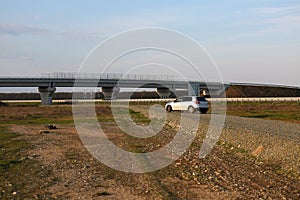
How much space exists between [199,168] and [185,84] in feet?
292

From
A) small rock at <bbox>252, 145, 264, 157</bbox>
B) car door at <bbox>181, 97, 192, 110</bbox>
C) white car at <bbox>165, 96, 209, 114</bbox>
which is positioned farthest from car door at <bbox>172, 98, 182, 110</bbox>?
small rock at <bbox>252, 145, 264, 157</bbox>

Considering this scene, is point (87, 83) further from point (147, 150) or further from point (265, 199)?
point (265, 199)

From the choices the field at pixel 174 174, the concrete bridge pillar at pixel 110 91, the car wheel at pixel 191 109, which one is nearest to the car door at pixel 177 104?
the car wheel at pixel 191 109

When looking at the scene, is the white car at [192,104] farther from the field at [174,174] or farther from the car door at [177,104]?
the field at [174,174]

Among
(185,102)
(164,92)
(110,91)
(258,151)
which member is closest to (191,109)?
(185,102)

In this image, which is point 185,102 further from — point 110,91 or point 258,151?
point 110,91

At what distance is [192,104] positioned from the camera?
141 feet

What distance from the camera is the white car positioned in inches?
1679

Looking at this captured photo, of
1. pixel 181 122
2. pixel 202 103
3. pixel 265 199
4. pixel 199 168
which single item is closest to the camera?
pixel 265 199

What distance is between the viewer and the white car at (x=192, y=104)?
1679 inches

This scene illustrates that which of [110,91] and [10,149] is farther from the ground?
[110,91]

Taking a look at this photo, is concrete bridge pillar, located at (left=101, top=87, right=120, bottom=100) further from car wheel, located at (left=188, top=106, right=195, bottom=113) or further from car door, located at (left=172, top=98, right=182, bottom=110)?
car wheel, located at (left=188, top=106, right=195, bottom=113)

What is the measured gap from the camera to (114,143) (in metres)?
23.6

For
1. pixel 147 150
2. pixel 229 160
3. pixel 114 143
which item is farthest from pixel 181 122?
pixel 229 160
